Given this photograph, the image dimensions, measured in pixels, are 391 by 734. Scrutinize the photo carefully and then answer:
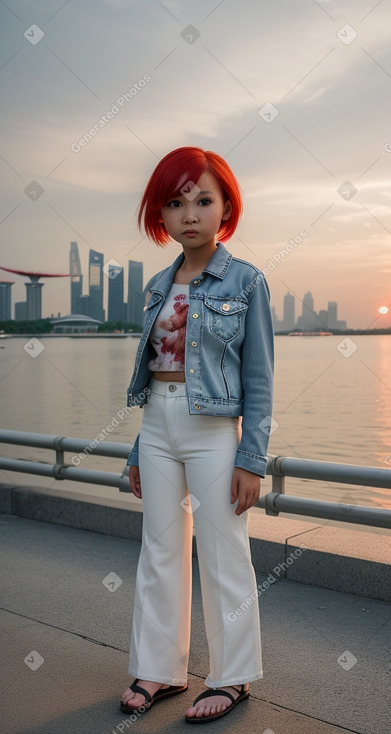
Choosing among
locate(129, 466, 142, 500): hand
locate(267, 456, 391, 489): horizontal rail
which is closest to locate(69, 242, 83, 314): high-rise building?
locate(267, 456, 391, 489): horizontal rail

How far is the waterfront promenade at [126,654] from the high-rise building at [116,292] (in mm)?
1395

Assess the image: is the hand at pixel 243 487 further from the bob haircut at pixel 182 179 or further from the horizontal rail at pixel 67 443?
the horizontal rail at pixel 67 443

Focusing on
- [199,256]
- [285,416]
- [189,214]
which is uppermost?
[189,214]

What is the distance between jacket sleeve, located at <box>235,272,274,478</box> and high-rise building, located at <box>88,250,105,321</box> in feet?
5.87

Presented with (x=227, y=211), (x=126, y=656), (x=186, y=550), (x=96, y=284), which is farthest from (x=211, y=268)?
(x=96, y=284)

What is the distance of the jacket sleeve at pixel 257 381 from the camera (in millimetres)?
2582

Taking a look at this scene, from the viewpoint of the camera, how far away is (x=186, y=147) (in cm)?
268

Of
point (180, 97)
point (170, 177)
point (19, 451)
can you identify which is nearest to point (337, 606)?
point (170, 177)

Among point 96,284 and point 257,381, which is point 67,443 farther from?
point 257,381

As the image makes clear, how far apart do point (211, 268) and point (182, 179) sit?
31 cm

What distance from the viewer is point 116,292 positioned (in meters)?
4.88

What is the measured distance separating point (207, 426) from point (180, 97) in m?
4.63

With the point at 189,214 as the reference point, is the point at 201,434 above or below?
below

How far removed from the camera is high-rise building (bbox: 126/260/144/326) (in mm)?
2970
